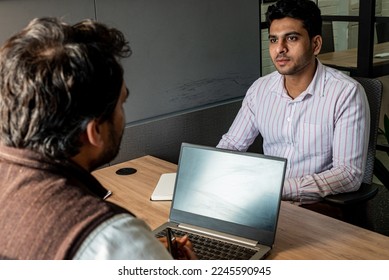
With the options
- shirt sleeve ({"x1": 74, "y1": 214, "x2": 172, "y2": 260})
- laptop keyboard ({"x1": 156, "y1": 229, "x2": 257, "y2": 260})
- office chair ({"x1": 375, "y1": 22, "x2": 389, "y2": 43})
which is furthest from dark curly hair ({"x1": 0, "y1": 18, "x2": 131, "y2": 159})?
office chair ({"x1": 375, "y1": 22, "x2": 389, "y2": 43})

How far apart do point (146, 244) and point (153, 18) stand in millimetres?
1695

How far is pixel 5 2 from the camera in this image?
202cm

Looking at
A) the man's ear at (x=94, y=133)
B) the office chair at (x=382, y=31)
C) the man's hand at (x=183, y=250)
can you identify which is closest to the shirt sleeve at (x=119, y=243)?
the man's ear at (x=94, y=133)

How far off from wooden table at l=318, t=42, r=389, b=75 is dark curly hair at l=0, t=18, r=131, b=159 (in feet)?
7.16

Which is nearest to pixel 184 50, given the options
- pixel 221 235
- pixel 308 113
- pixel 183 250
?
pixel 308 113

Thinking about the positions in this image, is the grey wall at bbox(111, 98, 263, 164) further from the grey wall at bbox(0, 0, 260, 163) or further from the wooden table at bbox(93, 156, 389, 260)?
the wooden table at bbox(93, 156, 389, 260)

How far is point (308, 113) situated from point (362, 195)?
1.32 feet

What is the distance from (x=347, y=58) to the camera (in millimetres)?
2986

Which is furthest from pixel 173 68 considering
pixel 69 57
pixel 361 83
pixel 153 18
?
pixel 69 57

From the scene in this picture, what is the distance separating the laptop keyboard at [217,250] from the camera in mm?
1466

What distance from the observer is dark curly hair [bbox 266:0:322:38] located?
219 centimetres

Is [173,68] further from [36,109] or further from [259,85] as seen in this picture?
[36,109]

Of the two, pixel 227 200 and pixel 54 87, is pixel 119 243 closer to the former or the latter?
pixel 54 87

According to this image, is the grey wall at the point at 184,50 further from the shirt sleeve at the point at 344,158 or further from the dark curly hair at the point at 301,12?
the shirt sleeve at the point at 344,158
